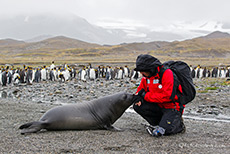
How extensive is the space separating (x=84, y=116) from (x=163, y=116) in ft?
5.70

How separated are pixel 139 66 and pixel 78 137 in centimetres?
179

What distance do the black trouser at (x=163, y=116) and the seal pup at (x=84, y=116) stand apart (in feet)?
2.09

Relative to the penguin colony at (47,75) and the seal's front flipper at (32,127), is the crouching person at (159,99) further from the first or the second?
the penguin colony at (47,75)

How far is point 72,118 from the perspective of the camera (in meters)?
5.30

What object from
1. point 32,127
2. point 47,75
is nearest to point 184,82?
point 32,127

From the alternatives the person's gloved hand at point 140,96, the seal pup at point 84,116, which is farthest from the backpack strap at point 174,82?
the seal pup at point 84,116

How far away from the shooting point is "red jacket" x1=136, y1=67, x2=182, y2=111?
186 inches

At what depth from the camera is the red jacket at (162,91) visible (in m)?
4.72

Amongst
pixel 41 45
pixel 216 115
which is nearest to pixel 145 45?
pixel 41 45

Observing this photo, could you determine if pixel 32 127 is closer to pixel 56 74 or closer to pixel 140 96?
pixel 140 96

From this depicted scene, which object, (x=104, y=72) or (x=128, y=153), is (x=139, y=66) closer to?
(x=128, y=153)

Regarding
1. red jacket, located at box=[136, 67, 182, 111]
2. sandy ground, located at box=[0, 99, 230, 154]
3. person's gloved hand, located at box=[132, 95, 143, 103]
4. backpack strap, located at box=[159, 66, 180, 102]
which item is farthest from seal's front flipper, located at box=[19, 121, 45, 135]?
backpack strap, located at box=[159, 66, 180, 102]

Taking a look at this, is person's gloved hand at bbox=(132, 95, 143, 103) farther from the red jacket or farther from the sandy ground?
the sandy ground

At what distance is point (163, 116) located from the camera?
4918 mm
